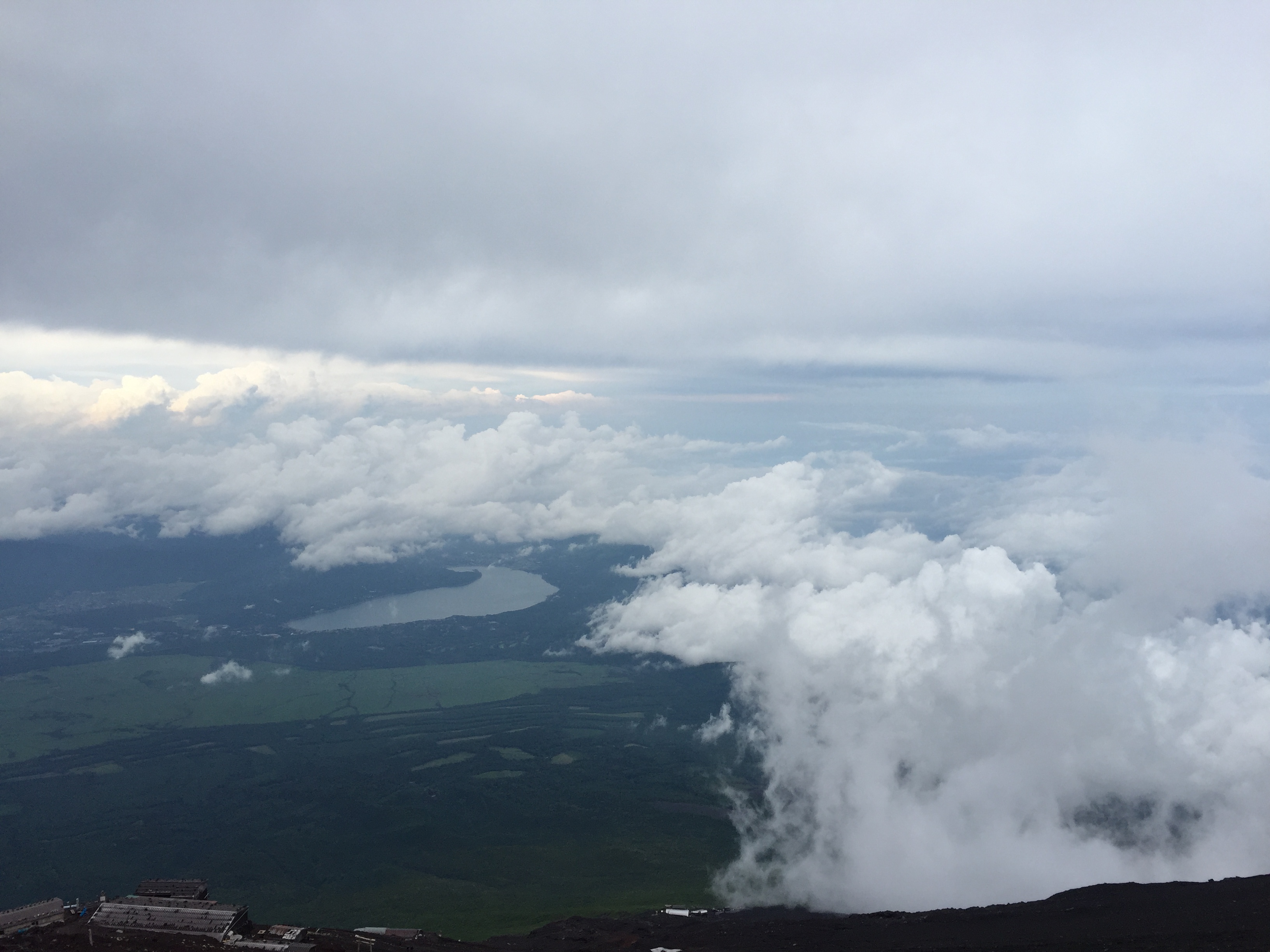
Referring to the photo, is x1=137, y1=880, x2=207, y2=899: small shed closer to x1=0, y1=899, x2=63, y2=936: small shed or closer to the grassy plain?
x1=0, y1=899, x2=63, y2=936: small shed

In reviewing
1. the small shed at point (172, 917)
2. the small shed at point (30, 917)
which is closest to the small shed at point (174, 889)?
the small shed at point (172, 917)

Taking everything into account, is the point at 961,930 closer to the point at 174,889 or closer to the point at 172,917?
the point at 172,917

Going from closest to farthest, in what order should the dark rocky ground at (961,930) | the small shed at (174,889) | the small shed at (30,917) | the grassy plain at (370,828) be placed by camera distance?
the small shed at (30,917)
the dark rocky ground at (961,930)
the small shed at (174,889)
the grassy plain at (370,828)

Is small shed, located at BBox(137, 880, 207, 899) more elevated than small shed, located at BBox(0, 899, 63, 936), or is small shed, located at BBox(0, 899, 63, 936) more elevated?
small shed, located at BBox(0, 899, 63, 936)

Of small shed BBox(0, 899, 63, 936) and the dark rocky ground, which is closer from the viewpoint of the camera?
small shed BBox(0, 899, 63, 936)

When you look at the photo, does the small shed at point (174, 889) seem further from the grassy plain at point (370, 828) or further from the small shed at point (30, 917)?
the grassy plain at point (370, 828)

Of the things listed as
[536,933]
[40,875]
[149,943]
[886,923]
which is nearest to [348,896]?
[536,933]

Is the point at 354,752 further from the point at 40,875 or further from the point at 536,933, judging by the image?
the point at 536,933

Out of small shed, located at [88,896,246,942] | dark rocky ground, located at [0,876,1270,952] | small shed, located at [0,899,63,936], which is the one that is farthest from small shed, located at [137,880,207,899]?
dark rocky ground, located at [0,876,1270,952]
